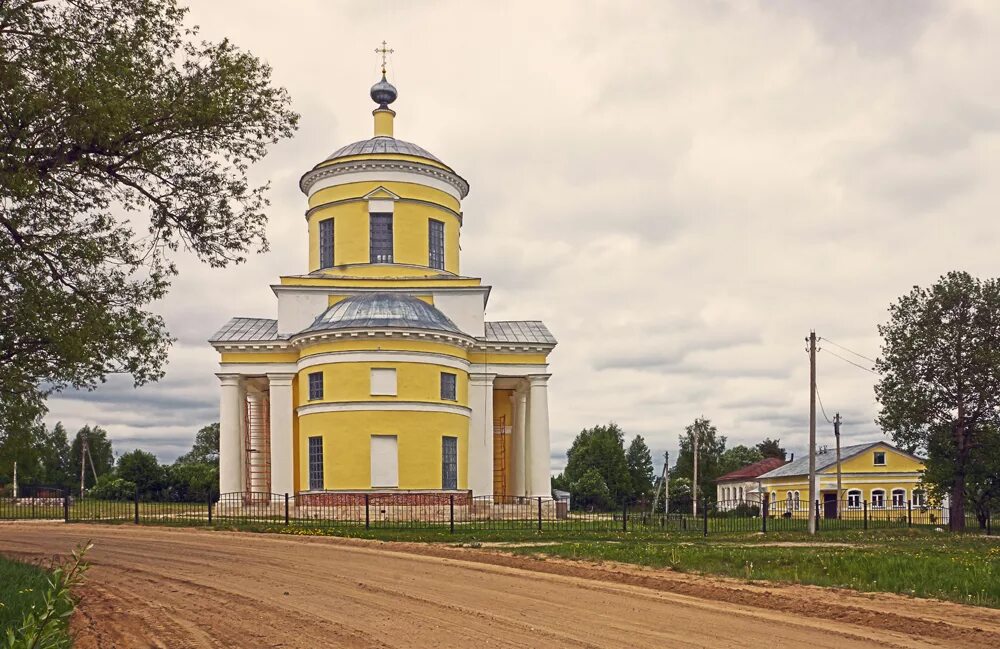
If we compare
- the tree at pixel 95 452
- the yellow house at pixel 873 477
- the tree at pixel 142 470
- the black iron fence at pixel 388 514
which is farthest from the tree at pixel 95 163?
the tree at pixel 95 452

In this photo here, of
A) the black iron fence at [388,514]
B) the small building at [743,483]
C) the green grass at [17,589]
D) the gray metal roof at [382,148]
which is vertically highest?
the gray metal roof at [382,148]

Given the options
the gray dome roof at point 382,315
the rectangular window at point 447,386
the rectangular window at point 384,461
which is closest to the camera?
the rectangular window at point 384,461

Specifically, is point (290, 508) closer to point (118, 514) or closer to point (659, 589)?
point (118, 514)

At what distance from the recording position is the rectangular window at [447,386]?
113 ft

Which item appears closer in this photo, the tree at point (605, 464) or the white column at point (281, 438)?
the white column at point (281, 438)

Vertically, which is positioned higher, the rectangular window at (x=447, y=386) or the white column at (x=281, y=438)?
the rectangular window at (x=447, y=386)

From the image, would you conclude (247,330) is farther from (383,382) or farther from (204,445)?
(204,445)

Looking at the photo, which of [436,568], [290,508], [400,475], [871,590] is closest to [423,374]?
[400,475]

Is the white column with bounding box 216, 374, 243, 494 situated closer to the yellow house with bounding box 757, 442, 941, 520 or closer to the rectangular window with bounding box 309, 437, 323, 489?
the rectangular window with bounding box 309, 437, 323, 489

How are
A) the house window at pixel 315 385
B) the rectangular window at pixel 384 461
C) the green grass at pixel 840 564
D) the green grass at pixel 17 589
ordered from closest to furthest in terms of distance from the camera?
the green grass at pixel 17 589, the green grass at pixel 840 564, the rectangular window at pixel 384 461, the house window at pixel 315 385

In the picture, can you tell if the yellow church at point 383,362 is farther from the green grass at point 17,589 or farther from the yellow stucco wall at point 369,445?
the green grass at point 17,589

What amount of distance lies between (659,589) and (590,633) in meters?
3.95

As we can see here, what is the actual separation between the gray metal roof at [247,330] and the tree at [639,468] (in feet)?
132

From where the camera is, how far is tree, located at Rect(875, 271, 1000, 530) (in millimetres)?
33500
